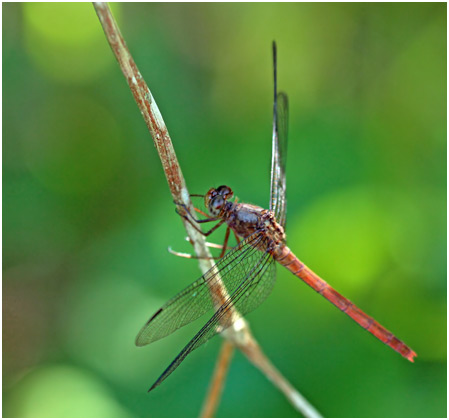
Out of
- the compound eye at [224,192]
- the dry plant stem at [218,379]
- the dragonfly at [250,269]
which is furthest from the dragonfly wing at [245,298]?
the compound eye at [224,192]

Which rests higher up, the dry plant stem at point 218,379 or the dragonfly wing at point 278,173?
the dragonfly wing at point 278,173

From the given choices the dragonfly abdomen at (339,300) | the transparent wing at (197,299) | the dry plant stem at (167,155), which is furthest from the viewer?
the dragonfly abdomen at (339,300)

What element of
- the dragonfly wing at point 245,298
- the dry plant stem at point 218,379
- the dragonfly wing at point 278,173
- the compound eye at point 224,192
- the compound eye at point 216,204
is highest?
the dragonfly wing at point 278,173

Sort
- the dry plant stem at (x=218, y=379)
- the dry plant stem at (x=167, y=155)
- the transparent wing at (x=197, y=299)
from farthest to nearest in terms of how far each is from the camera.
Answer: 1. the dry plant stem at (x=218, y=379)
2. the transparent wing at (x=197, y=299)
3. the dry plant stem at (x=167, y=155)

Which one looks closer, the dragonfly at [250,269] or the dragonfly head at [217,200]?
the dragonfly at [250,269]

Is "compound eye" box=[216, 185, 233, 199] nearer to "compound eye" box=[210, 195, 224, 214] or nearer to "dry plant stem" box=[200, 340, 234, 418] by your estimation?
"compound eye" box=[210, 195, 224, 214]

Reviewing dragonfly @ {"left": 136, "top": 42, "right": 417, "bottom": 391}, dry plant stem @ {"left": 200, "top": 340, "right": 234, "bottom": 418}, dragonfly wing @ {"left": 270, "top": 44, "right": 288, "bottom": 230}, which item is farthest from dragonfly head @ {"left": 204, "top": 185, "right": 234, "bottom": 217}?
dry plant stem @ {"left": 200, "top": 340, "right": 234, "bottom": 418}

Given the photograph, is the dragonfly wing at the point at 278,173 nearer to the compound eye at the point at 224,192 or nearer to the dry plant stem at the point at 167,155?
the compound eye at the point at 224,192
